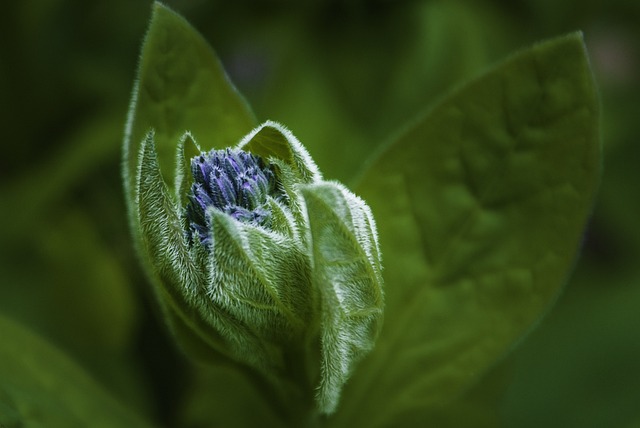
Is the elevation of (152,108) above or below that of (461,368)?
above

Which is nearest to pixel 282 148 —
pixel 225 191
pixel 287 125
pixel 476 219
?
pixel 225 191

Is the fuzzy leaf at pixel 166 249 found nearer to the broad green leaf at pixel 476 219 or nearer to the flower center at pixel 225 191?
the flower center at pixel 225 191

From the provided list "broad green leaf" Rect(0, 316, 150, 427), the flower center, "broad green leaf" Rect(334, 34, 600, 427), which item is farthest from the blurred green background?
the flower center

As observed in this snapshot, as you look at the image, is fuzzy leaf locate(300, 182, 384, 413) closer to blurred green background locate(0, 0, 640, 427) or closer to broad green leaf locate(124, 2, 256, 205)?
broad green leaf locate(124, 2, 256, 205)

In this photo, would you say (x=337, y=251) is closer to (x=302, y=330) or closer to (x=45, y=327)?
(x=302, y=330)

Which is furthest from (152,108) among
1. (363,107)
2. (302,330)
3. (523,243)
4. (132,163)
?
(363,107)

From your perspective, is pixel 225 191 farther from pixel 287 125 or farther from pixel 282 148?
pixel 287 125

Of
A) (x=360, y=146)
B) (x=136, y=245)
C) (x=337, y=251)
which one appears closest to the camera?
(x=337, y=251)
